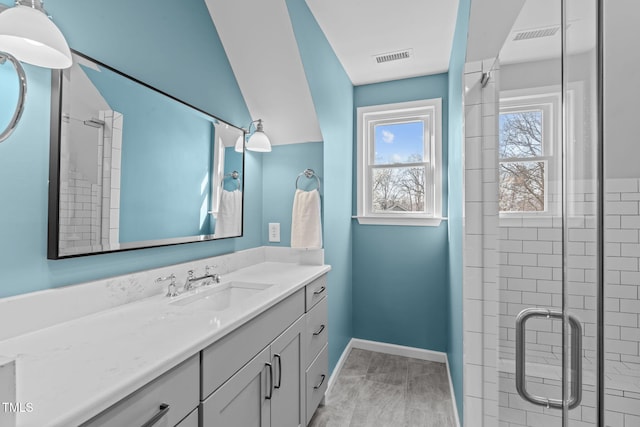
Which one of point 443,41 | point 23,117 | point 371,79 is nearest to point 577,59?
point 23,117

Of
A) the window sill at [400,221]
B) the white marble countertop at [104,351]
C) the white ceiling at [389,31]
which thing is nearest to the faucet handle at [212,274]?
the white marble countertop at [104,351]

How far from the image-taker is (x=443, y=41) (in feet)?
7.39

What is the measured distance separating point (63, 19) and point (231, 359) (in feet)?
4.24

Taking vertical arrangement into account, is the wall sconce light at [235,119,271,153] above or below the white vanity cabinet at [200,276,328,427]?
above

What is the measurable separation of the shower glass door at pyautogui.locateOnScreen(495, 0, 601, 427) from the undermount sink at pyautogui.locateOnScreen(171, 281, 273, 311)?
1209 millimetres

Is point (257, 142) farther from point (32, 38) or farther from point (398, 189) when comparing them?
point (398, 189)

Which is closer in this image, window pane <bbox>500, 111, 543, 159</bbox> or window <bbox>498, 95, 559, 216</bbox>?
window <bbox>498, 95, 559, 216</bbox>

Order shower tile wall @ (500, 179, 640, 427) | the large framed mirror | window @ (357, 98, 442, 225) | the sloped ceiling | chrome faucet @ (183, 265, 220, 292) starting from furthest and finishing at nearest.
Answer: window @ (357, 98, 442, 225), the sloped ceiling, chrome faucet @ (183, 265, 220, 292), the large framed mirror, shower tile wall @ (500, 179, 640, 427)

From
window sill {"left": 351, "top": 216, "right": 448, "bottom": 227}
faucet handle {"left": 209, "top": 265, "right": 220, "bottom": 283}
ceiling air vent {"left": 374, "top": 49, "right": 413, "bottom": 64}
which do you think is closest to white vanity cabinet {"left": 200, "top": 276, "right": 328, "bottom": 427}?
faucet handle {"left": 209, "top": 265, "right": 220, "bottom": 283}

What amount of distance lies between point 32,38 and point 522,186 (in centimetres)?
186

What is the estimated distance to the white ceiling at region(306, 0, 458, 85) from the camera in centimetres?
192

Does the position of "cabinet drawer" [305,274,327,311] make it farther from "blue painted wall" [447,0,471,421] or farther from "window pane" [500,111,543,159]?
"window pane" [500,111,543,159]

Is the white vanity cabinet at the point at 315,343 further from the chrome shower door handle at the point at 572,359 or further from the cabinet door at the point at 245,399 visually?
the chrome shower door handle at the point at 572,359

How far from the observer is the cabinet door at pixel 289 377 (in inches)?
52.1
